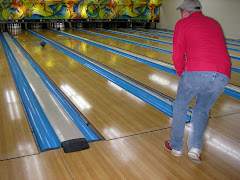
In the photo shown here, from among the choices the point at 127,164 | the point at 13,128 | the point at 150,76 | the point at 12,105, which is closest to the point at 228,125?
the point at 127,164

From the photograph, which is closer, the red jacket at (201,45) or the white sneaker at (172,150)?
the red jacket at (201,45)

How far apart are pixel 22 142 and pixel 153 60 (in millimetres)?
3600

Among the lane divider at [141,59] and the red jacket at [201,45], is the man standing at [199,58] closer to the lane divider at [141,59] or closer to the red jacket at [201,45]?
the red jacket at [201,45]

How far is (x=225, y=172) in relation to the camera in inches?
67.8

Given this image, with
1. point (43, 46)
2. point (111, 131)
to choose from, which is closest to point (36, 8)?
point (43, 46)

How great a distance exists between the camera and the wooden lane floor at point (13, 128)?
1.89m

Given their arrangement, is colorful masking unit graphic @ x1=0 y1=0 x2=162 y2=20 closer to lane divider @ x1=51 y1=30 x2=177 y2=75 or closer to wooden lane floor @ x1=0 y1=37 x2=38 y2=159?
lane divider @ x1=51 y1=30 x2=177 y2=75

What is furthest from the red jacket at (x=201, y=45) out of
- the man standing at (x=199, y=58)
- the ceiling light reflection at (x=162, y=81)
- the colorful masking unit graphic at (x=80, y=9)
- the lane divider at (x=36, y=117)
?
the colorful masking unit graphic at (x=80, y=9)

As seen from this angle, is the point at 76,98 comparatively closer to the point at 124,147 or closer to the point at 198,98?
the point at 124,147

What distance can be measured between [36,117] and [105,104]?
756 mm

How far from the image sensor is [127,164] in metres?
1.77

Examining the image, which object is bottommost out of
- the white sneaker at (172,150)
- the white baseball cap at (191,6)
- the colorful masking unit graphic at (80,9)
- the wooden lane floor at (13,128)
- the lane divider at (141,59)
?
the white sneaker at (172,150)

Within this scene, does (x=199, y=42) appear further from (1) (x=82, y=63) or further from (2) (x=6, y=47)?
(2) (x=6, y=47)

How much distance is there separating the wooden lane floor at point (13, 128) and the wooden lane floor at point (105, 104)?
57cm
